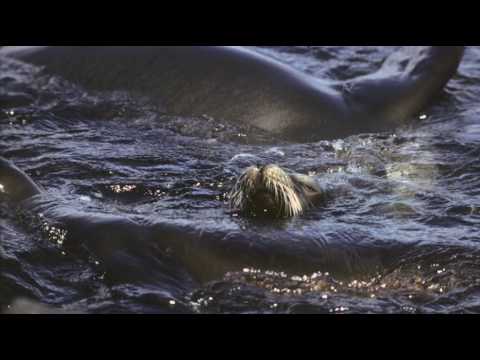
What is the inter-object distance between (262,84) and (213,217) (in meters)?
2.65

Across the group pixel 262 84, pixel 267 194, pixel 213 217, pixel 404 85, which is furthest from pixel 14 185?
pixel 404 85

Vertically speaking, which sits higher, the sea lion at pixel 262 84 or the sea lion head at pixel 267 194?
the sea lion at pixel 262 84

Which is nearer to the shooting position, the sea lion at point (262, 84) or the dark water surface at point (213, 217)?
the dark water surface at point (213, 217)

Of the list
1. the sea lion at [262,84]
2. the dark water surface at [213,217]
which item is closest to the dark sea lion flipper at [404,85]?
the sea lion at [262,84]

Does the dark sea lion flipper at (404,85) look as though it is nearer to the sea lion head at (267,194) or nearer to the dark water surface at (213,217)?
the dark water surface at (213,217)

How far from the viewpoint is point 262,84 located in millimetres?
9664

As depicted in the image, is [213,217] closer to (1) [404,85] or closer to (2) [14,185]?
(2) [14,185]

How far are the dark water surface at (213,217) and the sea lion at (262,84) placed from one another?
0.51 ft

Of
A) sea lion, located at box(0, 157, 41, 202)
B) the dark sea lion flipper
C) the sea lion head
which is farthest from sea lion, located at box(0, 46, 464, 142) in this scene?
sea lion, located at box(0, 157, 41, 202)

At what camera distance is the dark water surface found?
21.1ft

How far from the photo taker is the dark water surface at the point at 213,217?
6422 millimetres

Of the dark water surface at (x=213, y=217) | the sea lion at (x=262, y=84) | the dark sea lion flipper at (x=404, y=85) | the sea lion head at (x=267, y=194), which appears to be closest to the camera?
the dark water surface at (x=213, y=217)

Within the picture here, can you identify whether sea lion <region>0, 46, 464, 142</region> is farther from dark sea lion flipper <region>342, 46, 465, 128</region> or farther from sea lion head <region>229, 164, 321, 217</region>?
sea lion head <region>229, 164, 321, 217</region>

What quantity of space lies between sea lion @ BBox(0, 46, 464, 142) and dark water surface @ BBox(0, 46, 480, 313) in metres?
0.16
